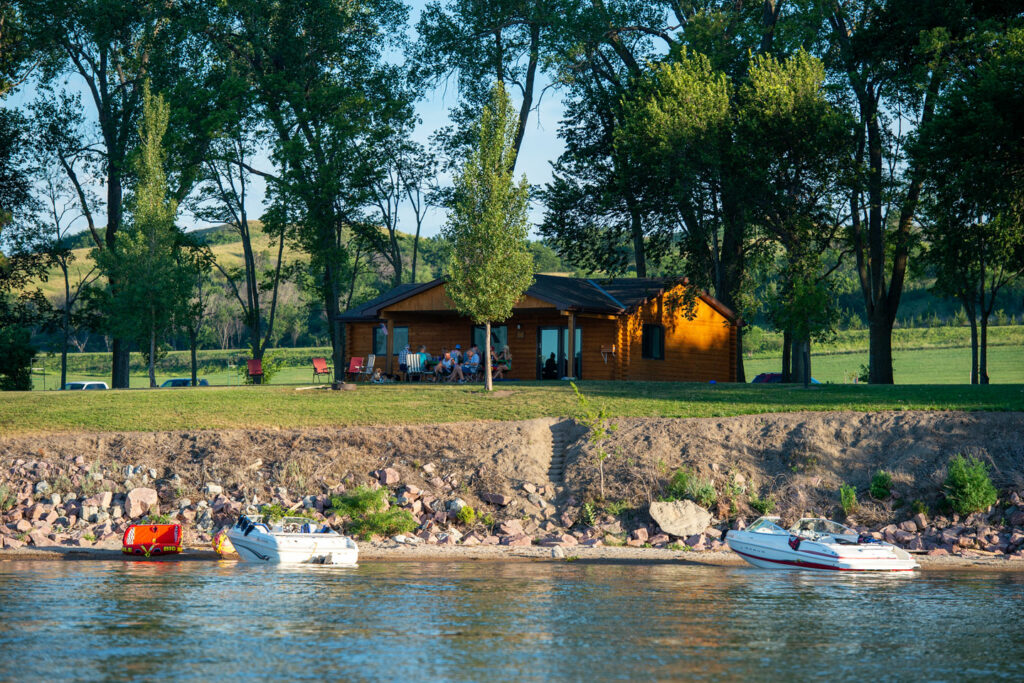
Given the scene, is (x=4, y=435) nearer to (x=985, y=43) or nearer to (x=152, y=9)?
(x=152, y=9)

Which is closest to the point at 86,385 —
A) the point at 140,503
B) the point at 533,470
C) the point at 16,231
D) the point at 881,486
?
the point at 16,231

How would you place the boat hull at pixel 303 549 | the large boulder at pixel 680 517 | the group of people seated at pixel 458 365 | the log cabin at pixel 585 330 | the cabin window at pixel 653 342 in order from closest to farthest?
the boat hull at pixel 303 549, the large boulder at pixel 680 517, the group of people seated at pixel 458 365, the log cabin at pixel 585 330, the cabin window at pixel 653 342

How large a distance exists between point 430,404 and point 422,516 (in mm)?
5981

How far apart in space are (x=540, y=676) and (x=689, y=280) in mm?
31281

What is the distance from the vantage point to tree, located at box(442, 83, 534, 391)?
29.8 meters

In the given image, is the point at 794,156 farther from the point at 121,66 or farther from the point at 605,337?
the point at 121,66

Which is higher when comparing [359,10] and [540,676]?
[359,10]

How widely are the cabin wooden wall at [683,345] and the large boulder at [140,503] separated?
18.2 metres

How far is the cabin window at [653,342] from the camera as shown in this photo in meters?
38.3

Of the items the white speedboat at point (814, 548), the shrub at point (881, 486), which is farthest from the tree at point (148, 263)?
the shrub at point (881, 486)

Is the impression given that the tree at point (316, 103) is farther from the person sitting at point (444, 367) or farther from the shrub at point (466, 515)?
the shrub at point (466, 515)

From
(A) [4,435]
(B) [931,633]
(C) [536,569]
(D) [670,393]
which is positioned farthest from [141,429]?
(B) [931,633]

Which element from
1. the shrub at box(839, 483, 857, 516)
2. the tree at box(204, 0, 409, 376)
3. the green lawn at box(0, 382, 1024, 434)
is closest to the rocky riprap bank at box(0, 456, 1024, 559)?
the shrub at box(839, 483, 857, 516)

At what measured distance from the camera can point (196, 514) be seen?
2275 cm
